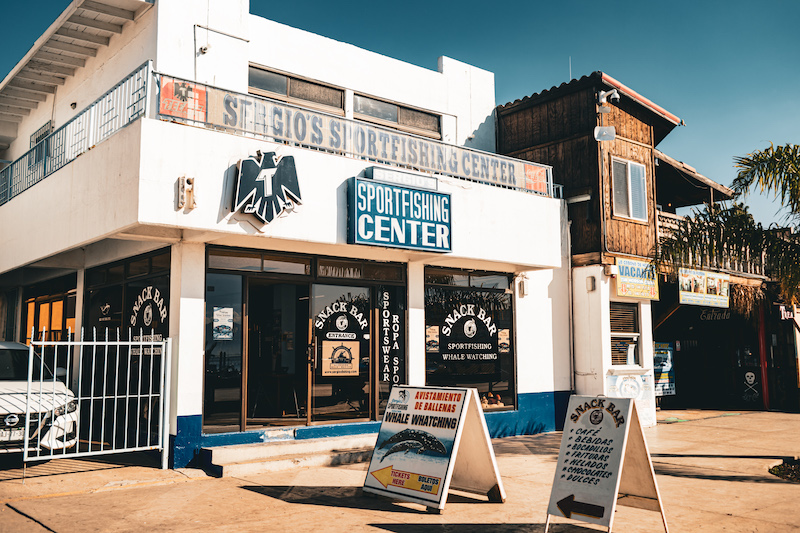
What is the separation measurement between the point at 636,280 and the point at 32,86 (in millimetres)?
13702

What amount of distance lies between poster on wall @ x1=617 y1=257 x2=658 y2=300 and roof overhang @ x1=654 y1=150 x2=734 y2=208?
2.82 metres

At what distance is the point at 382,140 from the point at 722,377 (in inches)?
515

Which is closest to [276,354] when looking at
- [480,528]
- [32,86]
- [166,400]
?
[166,400]

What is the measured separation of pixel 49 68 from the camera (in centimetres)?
1414

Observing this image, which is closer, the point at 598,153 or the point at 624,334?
the point at 598,153

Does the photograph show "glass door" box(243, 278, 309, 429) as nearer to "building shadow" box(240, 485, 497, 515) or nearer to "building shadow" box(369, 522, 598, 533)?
"building shadow" box(240, 485, 497, 515)

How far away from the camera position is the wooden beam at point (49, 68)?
14.0 meters

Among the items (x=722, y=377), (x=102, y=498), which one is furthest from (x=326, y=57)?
(x=722, y=377)

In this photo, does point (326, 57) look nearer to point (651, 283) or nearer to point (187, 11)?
point (187, 11)

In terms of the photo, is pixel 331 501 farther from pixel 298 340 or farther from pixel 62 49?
pixel 62 49

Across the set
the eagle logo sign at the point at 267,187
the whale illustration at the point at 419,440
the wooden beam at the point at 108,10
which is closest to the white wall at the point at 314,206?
the eagle logo sign at the point at 267,187

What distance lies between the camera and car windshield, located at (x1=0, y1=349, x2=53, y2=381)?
10359mm

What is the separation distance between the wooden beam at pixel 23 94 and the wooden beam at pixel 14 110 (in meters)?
0.83

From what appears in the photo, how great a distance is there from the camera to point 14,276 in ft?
50.5
